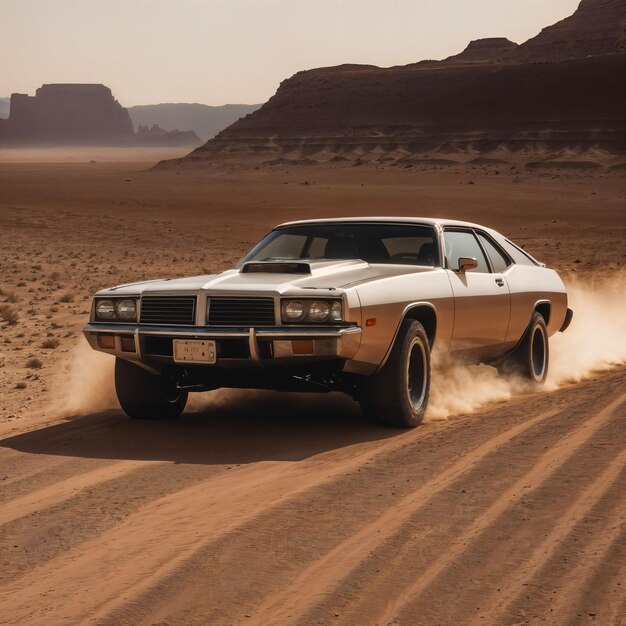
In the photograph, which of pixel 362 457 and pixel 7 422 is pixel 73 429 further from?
pixel 362 457

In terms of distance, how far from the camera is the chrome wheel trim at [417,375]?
7402 mm

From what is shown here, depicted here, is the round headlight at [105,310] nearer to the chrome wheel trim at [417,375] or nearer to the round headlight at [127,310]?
the round headlight at [127,310]

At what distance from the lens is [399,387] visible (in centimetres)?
709

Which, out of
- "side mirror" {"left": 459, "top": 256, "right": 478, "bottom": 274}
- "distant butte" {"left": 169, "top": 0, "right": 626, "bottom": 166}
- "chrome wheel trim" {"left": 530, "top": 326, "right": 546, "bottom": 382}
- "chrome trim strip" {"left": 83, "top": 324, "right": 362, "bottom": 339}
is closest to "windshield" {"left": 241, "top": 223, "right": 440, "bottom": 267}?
"side mirror" {"left": 459, "top": 256, "right": 478, "bottom": 274}

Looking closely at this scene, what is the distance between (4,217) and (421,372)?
30505 mm

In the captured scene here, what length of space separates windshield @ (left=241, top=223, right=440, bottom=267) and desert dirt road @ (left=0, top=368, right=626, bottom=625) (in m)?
1.31

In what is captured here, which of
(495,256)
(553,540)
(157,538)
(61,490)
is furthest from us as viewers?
(495,256)

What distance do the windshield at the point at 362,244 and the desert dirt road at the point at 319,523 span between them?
1.31m

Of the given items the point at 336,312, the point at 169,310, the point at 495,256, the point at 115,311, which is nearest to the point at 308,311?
the point at 336,312

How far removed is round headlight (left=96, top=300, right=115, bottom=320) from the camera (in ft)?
24.1

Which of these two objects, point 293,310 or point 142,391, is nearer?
point 293,310

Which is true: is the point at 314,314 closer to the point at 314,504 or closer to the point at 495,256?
the point at 314,504

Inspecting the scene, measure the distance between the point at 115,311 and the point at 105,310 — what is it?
10cm

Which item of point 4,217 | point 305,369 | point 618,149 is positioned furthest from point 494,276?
point 618,149
